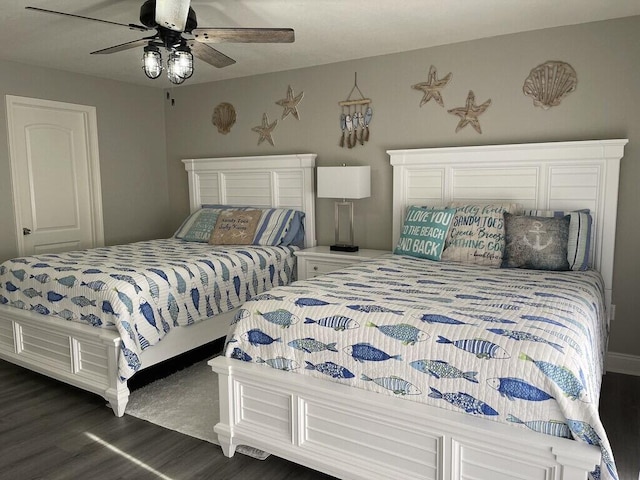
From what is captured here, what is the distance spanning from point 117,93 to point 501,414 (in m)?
4.69

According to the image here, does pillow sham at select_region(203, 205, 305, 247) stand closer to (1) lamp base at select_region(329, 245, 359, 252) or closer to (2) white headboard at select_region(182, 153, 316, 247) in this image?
(2) white headboard at select_region(182, 153, 316, 247)

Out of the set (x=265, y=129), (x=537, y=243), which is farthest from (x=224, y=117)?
(x=537, y=243)

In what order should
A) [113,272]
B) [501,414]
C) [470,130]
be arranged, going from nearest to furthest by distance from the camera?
[501,414]
[113,272]
[470,130]

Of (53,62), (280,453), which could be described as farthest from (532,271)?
(53,62)

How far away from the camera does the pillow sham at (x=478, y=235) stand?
10.4 feet

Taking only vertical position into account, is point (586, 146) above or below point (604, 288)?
above

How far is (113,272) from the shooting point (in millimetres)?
3080

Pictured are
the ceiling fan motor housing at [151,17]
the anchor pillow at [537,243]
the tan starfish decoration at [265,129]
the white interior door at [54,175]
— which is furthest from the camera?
the tan starfish decoration at [265,129]

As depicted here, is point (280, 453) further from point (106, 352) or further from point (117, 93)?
point (117, 93)

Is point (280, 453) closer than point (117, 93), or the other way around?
point (280, 453)

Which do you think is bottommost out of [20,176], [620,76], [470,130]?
[20,176]

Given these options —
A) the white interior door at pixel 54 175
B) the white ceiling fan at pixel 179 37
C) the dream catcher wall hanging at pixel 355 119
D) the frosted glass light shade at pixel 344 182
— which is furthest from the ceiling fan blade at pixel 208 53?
the white interior door at pixel 54 175

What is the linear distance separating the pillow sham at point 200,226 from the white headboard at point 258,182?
0.29 m

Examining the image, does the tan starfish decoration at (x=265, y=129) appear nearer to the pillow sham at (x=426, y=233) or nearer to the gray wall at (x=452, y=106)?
the gray wall at (x=452, y=106)
